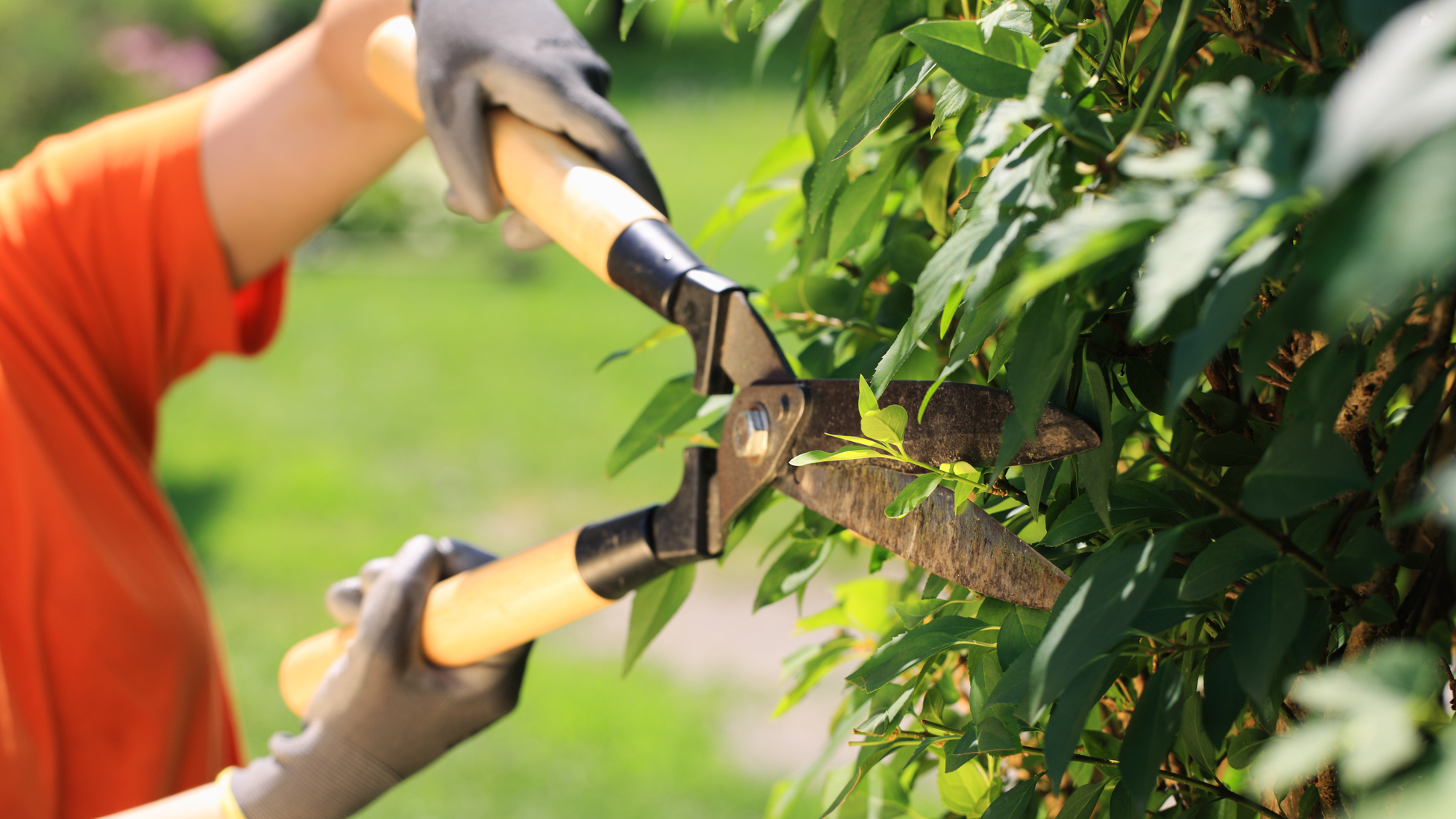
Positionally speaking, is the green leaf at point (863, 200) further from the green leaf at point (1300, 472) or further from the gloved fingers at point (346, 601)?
the gloved fingers at point (346, 601)

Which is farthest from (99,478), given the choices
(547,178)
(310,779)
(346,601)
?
(547,178)

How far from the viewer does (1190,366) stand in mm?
279

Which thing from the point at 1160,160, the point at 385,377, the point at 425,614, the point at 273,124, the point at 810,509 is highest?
the point at 1160,160

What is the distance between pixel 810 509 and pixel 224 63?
8.73 m

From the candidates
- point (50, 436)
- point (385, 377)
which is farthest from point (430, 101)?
point (385, 377)

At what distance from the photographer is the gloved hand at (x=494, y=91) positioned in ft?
2.68

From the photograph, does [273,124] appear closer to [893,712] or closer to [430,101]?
[430,101]

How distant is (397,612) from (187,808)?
25 centimetres

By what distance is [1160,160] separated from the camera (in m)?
0.29

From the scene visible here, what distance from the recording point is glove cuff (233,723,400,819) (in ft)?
2.94

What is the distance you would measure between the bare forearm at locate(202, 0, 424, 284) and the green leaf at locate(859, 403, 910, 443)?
80cm

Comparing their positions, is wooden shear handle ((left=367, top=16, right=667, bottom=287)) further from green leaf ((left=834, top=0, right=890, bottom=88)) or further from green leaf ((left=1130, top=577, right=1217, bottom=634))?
green leaf ((left=1130, top=577, right=1217, bottom=634))

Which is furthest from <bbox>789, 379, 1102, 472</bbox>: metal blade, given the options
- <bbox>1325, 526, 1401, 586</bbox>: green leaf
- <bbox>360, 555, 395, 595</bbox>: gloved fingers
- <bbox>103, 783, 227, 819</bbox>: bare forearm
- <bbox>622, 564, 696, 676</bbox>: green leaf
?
<bbox>103, 783, 227, 819</bbox>: bare forearm

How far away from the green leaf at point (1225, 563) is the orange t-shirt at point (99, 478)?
1.13 metres
